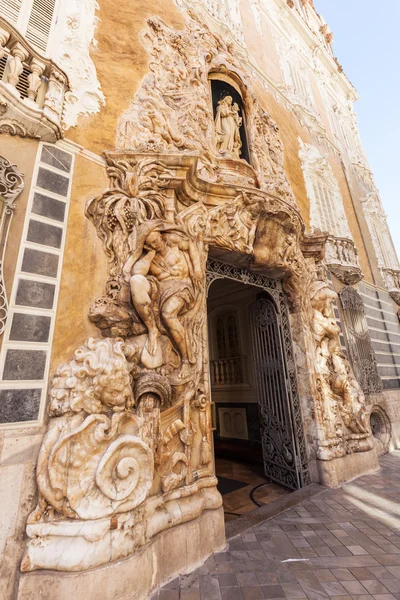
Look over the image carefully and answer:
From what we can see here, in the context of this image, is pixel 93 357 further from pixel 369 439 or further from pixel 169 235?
pixel 369 439

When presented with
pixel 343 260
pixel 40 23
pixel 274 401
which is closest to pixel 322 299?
pixel 274 401

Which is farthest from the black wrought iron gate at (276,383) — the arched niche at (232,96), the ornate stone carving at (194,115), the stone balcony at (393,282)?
the stone balcony at (393,282)

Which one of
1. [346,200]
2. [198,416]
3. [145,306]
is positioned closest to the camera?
[145,306]

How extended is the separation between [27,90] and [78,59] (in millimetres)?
1427

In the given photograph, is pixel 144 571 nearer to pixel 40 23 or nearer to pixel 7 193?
pixel 7 193

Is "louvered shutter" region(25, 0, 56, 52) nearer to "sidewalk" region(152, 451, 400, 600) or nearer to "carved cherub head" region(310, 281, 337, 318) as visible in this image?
"carved cherub head" region(310, 281, 337, 318)

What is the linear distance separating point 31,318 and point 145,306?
45.7 inches

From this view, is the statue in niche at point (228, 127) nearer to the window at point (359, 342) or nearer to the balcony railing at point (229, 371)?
the window at point (359, 342)

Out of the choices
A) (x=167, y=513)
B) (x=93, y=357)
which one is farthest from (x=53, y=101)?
(x=167, y=513)

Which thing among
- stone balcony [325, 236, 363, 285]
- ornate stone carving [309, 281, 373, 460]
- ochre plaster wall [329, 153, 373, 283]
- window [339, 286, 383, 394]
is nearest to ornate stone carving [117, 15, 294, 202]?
stone balcony [325, 236, 363, 285]

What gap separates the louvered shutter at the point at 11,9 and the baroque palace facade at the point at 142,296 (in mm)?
24

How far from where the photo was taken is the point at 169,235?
4031 mm

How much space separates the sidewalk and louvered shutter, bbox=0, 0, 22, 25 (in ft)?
23.9

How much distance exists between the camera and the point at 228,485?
18.7 feet
